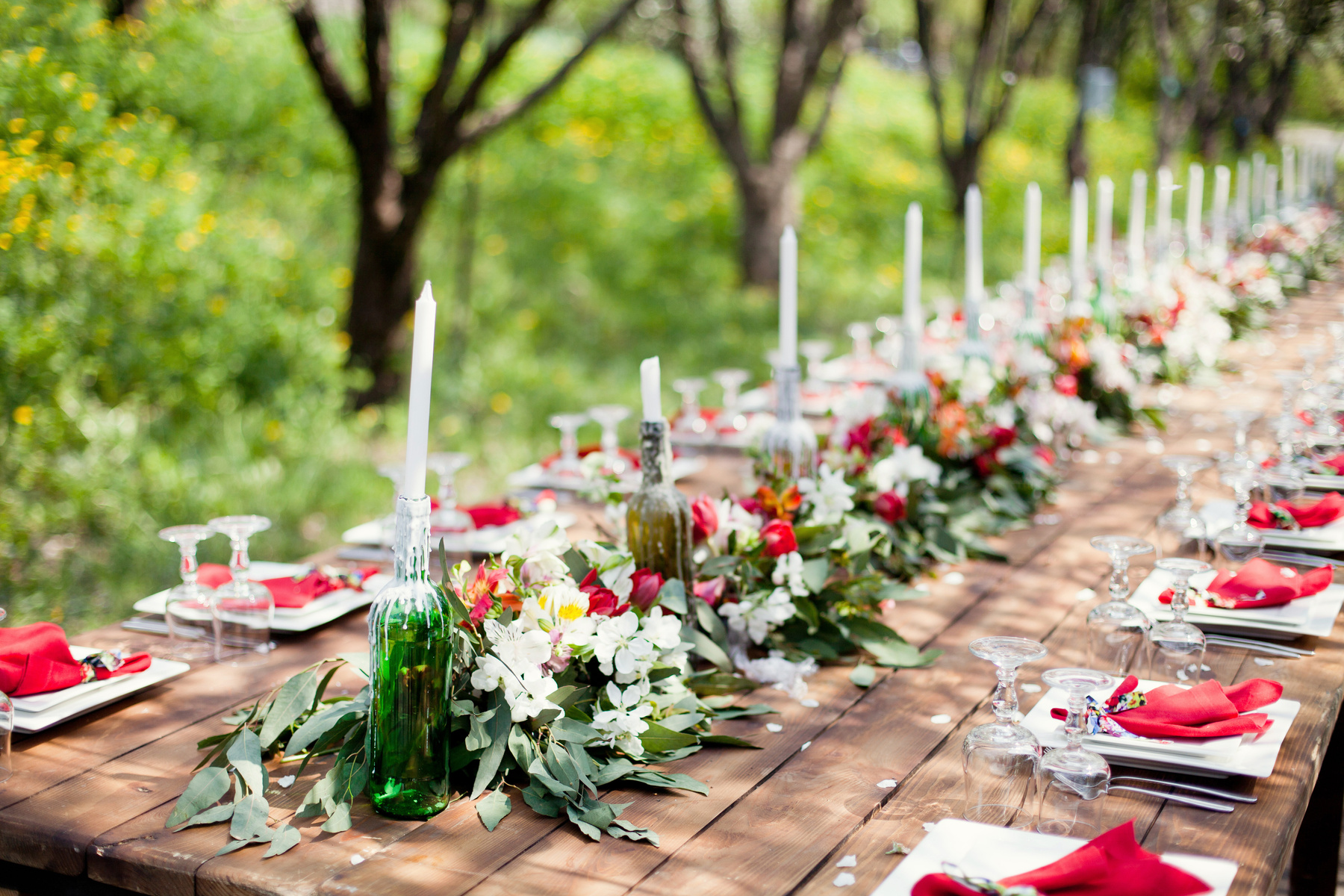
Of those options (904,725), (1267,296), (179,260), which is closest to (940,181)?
(1267,296)

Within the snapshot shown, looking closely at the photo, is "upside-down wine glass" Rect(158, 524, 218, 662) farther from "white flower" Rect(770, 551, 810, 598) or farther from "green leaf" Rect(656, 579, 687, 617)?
"white flower" Rect(770, 551, 810, 598)

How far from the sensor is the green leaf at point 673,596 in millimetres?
1939

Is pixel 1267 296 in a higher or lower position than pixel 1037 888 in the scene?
higher

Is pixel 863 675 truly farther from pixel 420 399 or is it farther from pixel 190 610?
pixel 190 610

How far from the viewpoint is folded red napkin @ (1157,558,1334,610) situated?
213 centimetres

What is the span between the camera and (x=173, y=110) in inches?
269

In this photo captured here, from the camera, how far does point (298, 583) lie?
234 cm

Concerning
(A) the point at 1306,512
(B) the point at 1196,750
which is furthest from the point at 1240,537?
(B) the point at 1196,750

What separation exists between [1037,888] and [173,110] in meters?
6.83

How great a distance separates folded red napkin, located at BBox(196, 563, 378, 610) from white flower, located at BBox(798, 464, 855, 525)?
90 centimetres

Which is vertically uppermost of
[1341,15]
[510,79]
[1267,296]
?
[510,79]

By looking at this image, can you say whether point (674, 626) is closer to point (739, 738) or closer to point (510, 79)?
point (739, 738)

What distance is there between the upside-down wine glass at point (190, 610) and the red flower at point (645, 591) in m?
0.71

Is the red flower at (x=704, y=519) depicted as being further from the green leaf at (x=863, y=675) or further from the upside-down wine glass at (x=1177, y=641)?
the upside-down wine glass at (x=1177, y=641)
